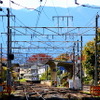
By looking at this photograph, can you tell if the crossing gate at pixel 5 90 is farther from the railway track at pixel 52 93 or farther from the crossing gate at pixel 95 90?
the crossing gate at pixel 95 90

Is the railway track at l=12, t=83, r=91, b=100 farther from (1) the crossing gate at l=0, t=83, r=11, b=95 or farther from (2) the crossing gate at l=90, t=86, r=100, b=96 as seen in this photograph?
(1) the crossing gate at l=0, t=83, r=11, b=95

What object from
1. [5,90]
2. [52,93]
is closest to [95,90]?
[52,93]

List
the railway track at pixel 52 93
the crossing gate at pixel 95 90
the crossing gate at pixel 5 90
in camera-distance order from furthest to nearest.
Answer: the crossing gate at pixel 95 90 → the crossing gate at pixel 5 90 → the railway track at pixel 52 93

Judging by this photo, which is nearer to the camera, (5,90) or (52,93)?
(5,90)

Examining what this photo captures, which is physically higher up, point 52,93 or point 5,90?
point 5,90

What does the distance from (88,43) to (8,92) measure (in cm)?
2684

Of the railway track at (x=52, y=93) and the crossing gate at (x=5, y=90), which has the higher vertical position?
the crossing gate at (x=5, y=90)

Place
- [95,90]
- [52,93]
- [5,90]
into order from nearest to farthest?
[95,90]
[5,90]
[52,93]

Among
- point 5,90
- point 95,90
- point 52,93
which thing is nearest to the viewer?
point 95,90

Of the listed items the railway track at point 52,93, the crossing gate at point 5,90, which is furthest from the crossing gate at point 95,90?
the crossing gate at point 5,90

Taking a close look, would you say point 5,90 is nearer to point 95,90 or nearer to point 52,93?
point 52,93

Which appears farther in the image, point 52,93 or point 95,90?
point 52,93

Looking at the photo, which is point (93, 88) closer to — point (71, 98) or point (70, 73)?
point (71, 98)

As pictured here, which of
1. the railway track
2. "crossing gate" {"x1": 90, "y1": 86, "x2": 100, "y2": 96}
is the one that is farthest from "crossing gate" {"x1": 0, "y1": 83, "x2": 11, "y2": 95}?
"crossing gate" {"x1": 90, "y1": 86, "x2": 100, "y2": 96}
